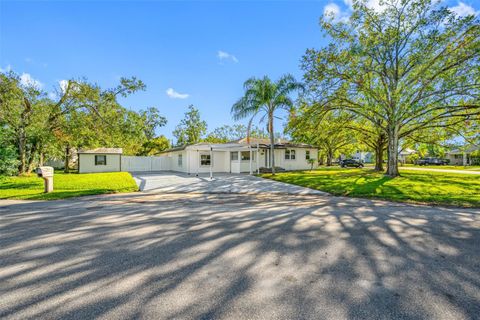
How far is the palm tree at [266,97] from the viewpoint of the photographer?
16.6 meters

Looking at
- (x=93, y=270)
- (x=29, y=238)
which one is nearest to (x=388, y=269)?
(x=93, y=270)

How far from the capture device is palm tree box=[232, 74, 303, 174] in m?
16.6

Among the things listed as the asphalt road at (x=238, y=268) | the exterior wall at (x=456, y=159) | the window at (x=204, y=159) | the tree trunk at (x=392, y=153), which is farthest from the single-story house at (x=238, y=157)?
the exterior wall at (x=456, y=159)

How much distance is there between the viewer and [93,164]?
980 inches

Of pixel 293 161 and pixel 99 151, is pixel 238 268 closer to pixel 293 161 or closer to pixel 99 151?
pixel 293 161

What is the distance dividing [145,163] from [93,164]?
5.38 metres

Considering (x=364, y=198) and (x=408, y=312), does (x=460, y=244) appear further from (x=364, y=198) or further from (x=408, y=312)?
(x=364, y=198)

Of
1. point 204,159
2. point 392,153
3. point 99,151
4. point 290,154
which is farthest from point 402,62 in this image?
point 99,151

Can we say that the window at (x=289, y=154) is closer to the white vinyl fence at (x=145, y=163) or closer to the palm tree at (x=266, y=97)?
the palm tree at (x=266, y=97)

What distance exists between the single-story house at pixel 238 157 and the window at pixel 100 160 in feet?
26.5

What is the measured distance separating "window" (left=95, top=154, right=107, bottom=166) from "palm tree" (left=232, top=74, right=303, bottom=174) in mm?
17617

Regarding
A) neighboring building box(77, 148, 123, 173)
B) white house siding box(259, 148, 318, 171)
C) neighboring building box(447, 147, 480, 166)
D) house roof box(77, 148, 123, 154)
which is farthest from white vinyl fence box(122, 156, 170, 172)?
neighboring building box(447, 147, 480, 166)

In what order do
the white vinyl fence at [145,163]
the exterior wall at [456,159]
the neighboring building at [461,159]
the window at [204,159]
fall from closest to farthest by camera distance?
1. the window at [204,159]
2. the white vinyl fence at [145,163]
3. the neighboring building at [461,159]
4. the exterior wall at [456,159]

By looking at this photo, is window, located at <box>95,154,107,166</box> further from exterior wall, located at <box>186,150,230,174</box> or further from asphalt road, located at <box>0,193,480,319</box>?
asphalt road, located at <box>0,193,480,319</box>
